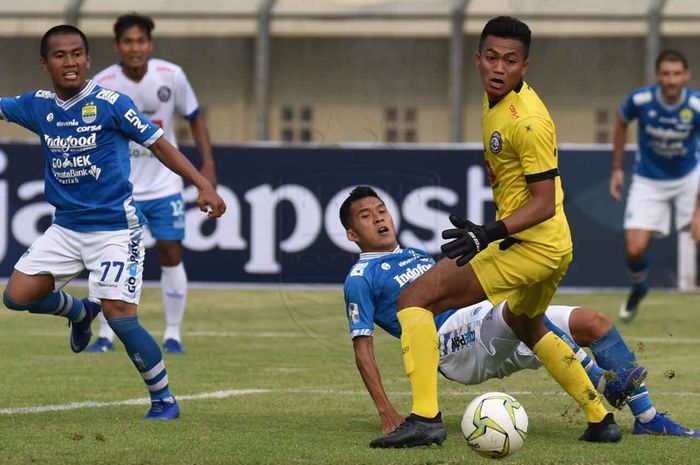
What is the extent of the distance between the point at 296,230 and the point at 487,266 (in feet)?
30.1

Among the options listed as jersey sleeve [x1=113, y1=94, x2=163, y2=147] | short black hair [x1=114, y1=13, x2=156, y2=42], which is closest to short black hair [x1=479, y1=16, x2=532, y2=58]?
jersey sleeve [x1=113, y1=94, x2=163, y2=147]

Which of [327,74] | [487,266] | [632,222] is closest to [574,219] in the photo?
[632,222]

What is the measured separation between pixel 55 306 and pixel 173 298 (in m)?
3.31

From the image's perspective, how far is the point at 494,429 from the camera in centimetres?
621

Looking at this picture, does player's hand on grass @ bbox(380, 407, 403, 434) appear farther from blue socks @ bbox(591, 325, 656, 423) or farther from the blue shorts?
the blue shorts

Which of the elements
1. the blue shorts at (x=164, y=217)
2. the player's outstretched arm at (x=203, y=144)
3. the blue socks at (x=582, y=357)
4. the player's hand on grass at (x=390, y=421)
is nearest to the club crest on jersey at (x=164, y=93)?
the player's outstretched arm at (x=203, y=144)

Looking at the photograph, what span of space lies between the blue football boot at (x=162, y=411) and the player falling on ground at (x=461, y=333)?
1.01 metres

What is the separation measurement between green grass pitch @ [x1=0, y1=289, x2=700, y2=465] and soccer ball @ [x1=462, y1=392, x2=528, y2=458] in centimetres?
7

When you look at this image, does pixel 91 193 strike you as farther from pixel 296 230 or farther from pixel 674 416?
pixel 296 230

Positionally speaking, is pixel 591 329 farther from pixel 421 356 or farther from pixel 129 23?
pixel 129 23

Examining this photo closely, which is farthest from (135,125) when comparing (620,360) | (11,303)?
(620,360)

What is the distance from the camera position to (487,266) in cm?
658

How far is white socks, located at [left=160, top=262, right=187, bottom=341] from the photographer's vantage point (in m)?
11.2

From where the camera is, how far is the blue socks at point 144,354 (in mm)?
7539
